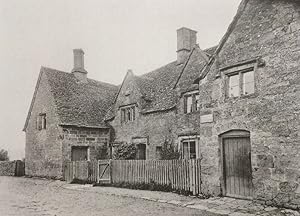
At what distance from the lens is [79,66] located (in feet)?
90.9

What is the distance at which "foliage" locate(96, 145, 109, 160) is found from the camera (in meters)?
23.7

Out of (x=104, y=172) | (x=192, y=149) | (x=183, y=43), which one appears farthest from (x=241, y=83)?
(x=183, y=43)

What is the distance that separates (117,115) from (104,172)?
21.9 feet

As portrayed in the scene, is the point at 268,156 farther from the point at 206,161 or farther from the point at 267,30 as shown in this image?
the point at 267,30

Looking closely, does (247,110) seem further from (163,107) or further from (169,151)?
(163,107)

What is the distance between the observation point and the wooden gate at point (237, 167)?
1192 centimetres

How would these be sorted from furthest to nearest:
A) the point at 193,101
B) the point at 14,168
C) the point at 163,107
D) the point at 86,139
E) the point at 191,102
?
the point at 14,168 < the point at 86,139 < the point at 163,107 < the point at 191,102 < the point at 193,101

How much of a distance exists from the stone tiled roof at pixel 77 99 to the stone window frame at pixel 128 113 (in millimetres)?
1934

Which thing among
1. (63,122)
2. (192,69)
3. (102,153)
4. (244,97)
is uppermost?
(192,69)

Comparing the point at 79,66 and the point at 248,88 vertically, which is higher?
the point at 79,66

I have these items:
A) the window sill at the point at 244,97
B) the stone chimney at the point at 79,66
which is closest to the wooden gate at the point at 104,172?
the window sill at the point at 244,97

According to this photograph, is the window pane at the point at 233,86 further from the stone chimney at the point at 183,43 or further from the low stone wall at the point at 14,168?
the low stone wall at the point at 14,168

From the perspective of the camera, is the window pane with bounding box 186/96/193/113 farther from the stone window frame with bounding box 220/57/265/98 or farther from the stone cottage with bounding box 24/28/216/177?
the stone window frame with bounding box 220/57/265/98

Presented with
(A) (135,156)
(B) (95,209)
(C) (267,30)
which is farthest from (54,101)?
(C) (267,30)
